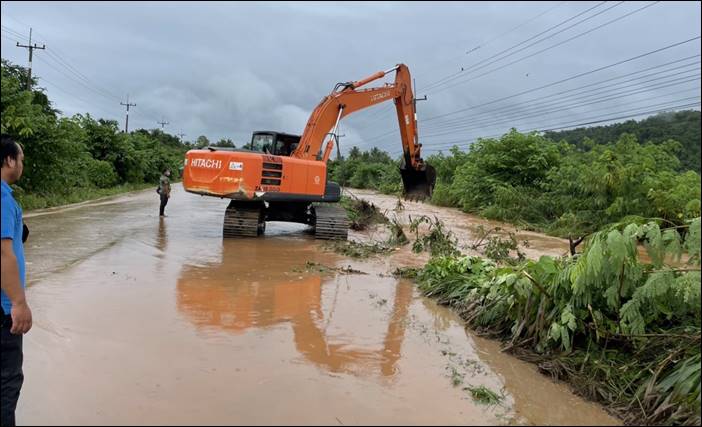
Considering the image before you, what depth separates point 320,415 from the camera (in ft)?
12.2

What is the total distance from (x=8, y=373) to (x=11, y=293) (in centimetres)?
53

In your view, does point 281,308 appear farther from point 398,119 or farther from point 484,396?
point 398,119

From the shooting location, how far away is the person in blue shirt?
9.73 ft

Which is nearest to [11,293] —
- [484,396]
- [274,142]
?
[484,396]

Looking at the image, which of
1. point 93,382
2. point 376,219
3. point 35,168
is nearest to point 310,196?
point 376,219

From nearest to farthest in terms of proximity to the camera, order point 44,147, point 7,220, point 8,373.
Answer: point 7,220 → point 8,373 → point 44,147

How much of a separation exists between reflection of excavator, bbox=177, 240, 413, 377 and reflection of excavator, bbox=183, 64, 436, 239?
83.9 inches

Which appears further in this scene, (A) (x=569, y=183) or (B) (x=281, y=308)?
(A) (x=569, y=183)

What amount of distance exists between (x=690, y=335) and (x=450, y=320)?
9.18 ft

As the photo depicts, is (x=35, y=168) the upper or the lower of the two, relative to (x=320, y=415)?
upper

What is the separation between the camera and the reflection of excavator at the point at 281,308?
197 inches

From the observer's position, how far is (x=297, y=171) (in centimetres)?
1179

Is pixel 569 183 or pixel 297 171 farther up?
pixel 569 183

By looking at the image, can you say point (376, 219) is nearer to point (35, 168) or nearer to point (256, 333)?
point (35, 168)
